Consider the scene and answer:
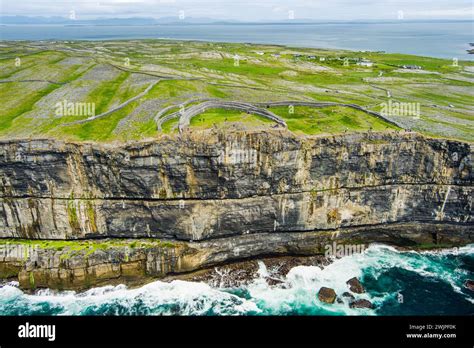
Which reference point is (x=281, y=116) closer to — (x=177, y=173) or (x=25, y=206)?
(x=177, y=173)

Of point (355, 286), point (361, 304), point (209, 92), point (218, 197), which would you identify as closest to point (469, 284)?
point (355, 286)

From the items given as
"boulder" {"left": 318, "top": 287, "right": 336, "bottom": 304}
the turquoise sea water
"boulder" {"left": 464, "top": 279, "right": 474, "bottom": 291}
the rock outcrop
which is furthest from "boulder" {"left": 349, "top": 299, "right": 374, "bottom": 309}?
"boulder" {"left": 464, "top": 279, "right": 474, "bottom": 291}

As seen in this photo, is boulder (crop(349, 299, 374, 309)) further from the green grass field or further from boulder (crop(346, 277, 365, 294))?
the green grass field

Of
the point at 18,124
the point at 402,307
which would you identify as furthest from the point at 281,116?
the point at 18,124

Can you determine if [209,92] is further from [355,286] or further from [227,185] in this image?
[355,286]

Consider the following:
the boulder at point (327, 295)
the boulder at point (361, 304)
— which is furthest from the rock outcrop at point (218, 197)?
the boulder at point (361, 304)

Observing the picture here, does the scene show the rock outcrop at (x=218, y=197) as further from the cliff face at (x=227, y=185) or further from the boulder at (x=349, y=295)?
the boulder at (x=349, y=295)
